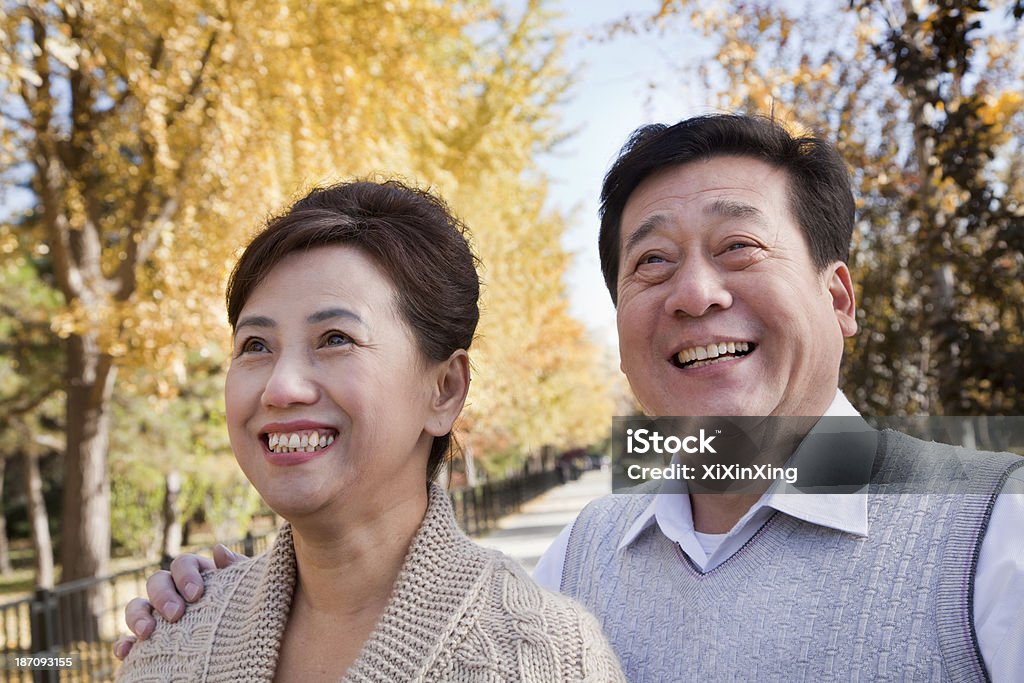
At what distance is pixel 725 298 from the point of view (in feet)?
6.68

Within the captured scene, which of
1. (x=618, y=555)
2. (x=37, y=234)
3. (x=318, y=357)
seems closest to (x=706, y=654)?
(x=618, y=555)

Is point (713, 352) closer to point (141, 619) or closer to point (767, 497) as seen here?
point (767, 497)

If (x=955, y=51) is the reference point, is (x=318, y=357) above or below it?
below

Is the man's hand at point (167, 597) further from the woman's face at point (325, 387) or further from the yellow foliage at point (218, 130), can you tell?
the yellow foliage at point (218, 130)

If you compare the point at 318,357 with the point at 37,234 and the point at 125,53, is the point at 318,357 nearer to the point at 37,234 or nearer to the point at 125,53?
the point at 125,53

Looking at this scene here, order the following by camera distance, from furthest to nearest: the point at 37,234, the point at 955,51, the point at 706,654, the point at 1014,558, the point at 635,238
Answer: the point at 37,234
the point at 955,51
the point at 635,238
the point at 706,654
the point at 1014,558

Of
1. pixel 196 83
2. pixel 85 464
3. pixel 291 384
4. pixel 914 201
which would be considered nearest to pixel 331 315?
pixel 291 384

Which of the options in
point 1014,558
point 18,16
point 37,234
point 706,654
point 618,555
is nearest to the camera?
point 1014,558

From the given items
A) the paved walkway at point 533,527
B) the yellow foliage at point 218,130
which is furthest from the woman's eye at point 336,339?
the paved walkway at point 533,527

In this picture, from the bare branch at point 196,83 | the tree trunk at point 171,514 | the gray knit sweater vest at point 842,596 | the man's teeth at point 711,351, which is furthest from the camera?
the tree trunk at point 171,514

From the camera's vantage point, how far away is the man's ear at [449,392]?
1.94 metres

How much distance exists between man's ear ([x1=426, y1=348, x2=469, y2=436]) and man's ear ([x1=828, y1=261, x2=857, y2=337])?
0.95 m

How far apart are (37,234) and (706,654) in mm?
11432

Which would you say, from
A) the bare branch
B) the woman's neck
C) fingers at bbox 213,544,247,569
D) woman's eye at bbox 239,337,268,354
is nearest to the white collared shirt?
the woman's neck
